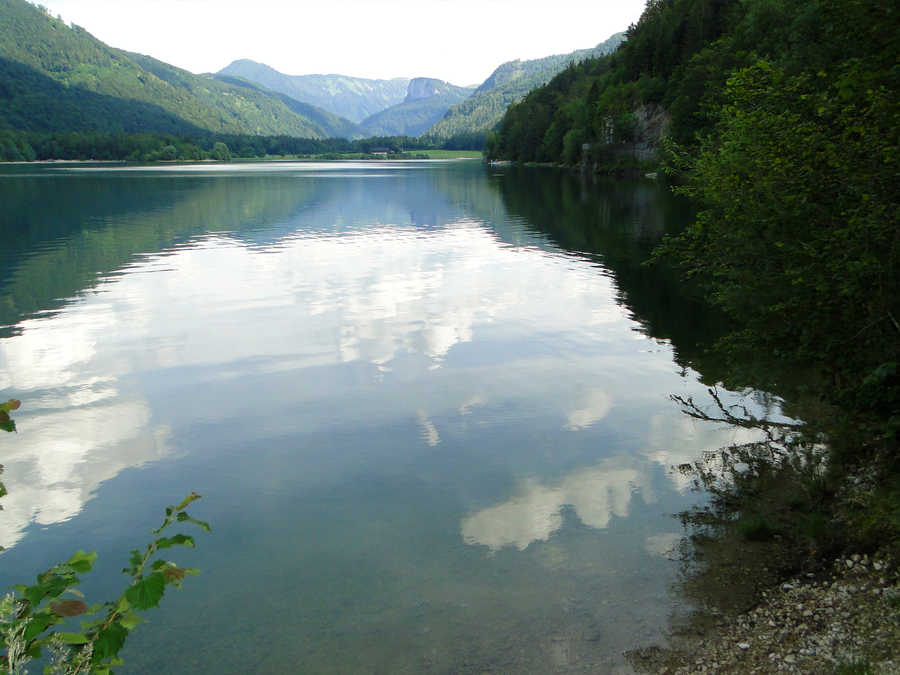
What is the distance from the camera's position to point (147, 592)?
12.8 feet

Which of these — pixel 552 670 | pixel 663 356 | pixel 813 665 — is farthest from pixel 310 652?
pixel 663 356

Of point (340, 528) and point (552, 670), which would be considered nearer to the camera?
point (552, 670)

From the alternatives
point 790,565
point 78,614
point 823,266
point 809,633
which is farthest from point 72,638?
point 823,266

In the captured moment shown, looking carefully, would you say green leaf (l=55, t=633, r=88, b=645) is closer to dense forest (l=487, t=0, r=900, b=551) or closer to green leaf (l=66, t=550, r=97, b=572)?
green leaf (l=66, t=550, r=97, b=572)

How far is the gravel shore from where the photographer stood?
314 inches

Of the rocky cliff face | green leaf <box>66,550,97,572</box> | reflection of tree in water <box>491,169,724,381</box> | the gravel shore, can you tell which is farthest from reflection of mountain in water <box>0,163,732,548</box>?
the rocky cliff face

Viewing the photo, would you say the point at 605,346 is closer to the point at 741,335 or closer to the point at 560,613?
the point at 741,335

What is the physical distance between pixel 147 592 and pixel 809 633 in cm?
834

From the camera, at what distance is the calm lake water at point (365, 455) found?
32.2 feet

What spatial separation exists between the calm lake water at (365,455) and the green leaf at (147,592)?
574 cm

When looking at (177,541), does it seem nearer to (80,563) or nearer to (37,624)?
(80,563)

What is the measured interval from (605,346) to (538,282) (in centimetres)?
1267

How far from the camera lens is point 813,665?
795 centimetres

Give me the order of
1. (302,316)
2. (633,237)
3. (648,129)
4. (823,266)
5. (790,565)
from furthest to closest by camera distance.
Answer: (648,129) → (633,237) → (302,316) → (823,266) → (790,565)
